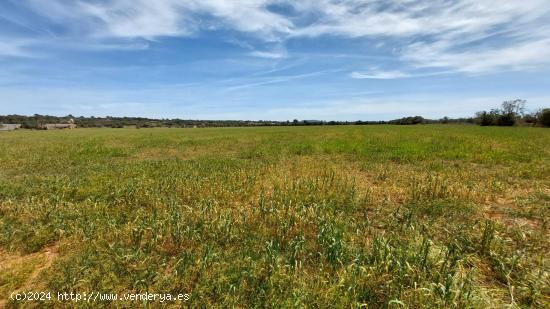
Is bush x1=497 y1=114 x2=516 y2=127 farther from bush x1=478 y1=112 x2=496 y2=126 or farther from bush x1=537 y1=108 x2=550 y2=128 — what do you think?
bush x1=537 y1=108 x2=550 y2=128

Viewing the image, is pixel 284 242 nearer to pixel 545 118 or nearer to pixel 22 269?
pixel 22 269

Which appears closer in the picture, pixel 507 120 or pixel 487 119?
pixel 507 120

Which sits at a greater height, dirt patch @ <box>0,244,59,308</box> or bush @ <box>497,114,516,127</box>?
bush @ <box>497,114,516,127</box>

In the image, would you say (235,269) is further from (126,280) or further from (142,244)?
(142,244)

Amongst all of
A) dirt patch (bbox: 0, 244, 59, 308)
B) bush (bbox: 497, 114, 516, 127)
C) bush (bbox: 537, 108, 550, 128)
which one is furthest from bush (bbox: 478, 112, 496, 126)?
dirt patch (bbox: 0, 244, 59, 308)

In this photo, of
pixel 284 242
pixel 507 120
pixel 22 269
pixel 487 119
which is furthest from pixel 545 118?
pixel 22 269

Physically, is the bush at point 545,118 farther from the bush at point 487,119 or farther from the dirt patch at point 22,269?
the dirt patch at point 22,269

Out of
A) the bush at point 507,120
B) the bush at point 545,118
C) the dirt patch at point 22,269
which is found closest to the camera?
the dirt patch at point 22,269

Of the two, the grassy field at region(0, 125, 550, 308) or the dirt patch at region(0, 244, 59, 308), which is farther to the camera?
the dirt patch at region(0, 244, 59, 308)

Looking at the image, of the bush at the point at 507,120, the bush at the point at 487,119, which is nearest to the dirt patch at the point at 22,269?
the bush at the point at 507,120

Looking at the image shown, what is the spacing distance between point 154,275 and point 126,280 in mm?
366

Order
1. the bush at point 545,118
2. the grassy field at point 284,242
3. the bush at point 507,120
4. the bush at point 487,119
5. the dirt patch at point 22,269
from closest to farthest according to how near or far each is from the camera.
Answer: the grassy field at point 284,242, the dirt patch at point 22,269, the bush at point 545,118, the bush at point 507,120, the bush at point 487,119

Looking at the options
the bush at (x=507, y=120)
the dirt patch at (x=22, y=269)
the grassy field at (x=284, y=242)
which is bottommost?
the dirt patch at (x=22, y=269)

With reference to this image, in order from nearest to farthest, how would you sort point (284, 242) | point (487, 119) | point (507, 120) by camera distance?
1. point (284, 242)
2. point (507, 120)
3. point (487, 119)
